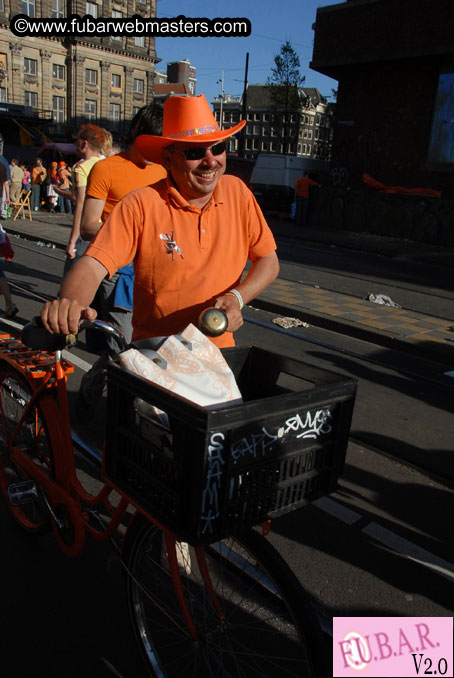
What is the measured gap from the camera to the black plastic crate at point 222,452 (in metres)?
1.49

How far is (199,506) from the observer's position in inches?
59.1

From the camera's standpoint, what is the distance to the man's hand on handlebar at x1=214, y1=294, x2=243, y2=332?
2.16 m

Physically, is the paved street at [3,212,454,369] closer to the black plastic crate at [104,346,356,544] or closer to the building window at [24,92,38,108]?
the black plastic crate at [104,346,356,544]

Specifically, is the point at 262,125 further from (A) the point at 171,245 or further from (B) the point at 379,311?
(A) the point at 171,245

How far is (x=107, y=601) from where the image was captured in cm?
257

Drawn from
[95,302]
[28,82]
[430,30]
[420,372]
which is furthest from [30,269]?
[28,82]

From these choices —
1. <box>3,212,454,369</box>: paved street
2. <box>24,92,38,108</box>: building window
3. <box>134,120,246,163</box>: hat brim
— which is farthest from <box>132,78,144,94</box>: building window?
<box>134,120,246,163</box>: hat brim

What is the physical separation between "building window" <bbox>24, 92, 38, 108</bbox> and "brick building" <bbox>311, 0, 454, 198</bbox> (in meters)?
37.7

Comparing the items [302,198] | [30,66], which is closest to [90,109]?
[30,66]

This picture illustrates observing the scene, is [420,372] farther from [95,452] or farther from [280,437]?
[280,437]

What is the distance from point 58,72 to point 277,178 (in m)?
41.2

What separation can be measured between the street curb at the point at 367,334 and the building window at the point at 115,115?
5941 centimetres

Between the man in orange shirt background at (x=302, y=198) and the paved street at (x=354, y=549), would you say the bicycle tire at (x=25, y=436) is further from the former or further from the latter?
the man in orange shirt background at (x=302, y=198)

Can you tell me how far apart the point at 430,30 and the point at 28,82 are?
43.7 meters
